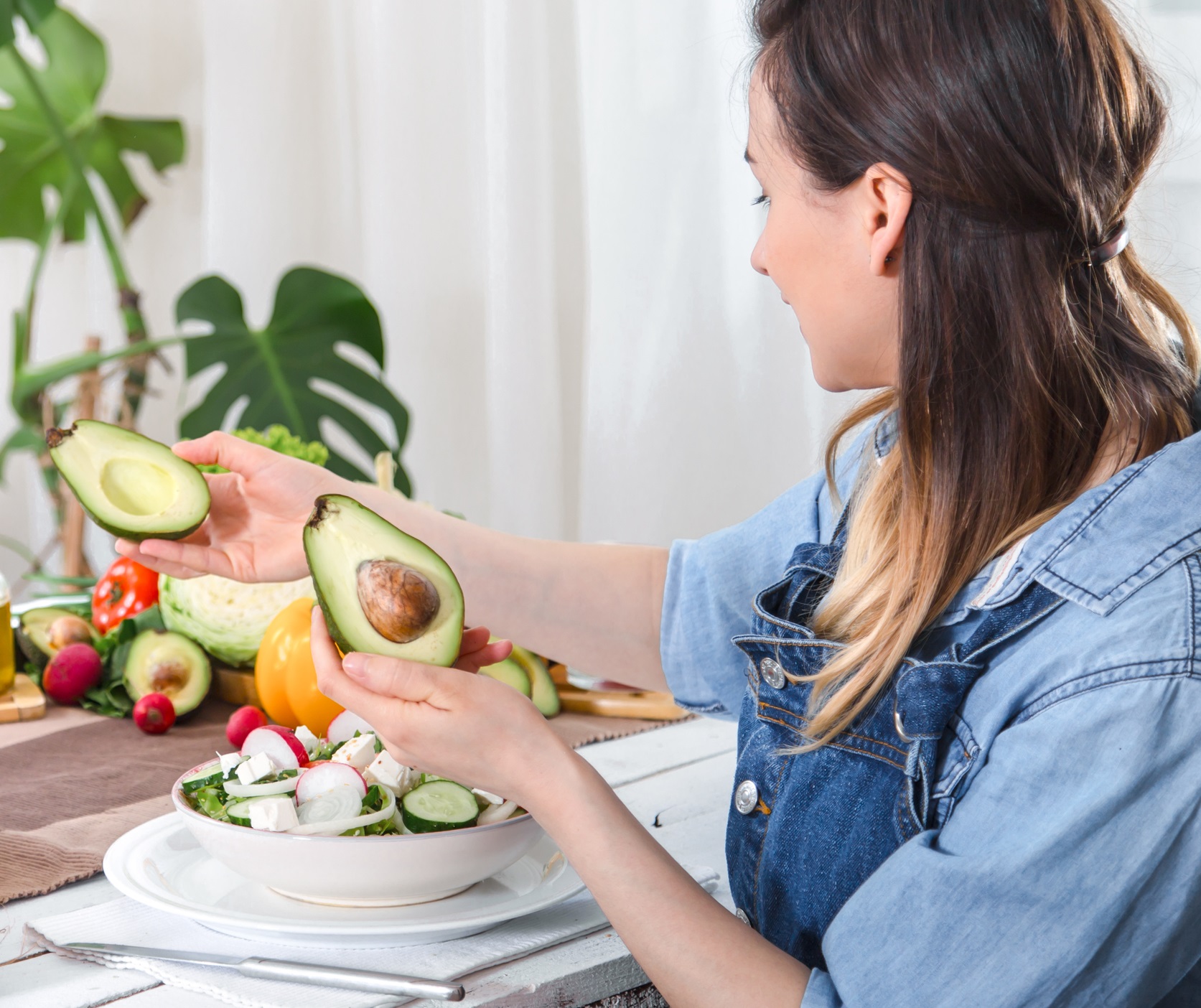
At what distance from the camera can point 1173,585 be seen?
0.59 m

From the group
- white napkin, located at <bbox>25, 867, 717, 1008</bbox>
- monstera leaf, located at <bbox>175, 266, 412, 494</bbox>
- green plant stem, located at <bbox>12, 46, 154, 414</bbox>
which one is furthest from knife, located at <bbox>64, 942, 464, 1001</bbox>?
green plant stem, located at <bbox>12, 46, 154, 414</bbox>

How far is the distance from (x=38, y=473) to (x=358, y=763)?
193 centimetres

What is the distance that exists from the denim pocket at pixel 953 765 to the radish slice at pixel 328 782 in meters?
0.31

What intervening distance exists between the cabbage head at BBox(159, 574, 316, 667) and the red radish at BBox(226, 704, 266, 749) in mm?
139

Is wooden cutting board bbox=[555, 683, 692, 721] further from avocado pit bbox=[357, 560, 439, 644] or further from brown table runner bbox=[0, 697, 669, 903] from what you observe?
avocado pit bbox=[357, 560, 439, 644]

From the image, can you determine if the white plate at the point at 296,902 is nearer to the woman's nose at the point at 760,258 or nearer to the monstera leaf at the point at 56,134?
the woman's nose at the point at 760,258

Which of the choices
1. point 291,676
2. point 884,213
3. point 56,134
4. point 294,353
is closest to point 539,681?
point 291,676

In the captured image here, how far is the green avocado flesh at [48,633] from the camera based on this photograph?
115 cm

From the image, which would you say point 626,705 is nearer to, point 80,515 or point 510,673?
point 510,673

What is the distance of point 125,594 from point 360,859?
0.67 m

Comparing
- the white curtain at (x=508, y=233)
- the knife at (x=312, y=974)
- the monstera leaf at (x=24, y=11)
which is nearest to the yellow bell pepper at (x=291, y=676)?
the knife at (x=312, y=974)

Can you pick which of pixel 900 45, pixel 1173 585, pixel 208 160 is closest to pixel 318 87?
pixel 208 160

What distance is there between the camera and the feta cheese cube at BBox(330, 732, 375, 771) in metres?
0.70

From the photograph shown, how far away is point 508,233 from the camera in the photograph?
1.95m
